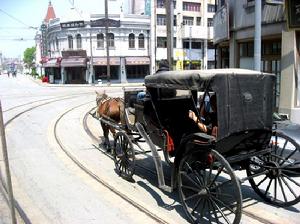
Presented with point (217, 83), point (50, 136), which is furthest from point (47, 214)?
point (50, 136)

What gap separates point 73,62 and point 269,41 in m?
39.4

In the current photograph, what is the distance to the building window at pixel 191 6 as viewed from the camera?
6039 centimetres

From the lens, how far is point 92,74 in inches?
2047

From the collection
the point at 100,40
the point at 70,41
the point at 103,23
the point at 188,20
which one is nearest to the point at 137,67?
the point at 100,40

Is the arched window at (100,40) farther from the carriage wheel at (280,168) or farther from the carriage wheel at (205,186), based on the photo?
the carriage wheel at (205,186)

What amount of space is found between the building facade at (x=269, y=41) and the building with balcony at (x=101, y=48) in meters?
33.7

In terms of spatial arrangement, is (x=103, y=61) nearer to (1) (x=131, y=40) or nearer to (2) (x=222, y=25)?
(1) (x=131, y=40)

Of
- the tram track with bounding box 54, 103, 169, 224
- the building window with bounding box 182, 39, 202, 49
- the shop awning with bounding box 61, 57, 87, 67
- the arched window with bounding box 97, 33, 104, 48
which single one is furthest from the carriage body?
the building window with bounding box 182, 39, 202, 49

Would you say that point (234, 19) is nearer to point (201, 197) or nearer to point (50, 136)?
point (50, 136)

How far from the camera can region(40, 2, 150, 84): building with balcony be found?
170ft

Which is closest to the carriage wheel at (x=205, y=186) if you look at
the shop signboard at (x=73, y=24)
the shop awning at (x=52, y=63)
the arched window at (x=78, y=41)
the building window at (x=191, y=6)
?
the shop signboard at (x=73, y=24)

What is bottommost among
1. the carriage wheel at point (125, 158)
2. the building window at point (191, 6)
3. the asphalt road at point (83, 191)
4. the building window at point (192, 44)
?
the asphalt road at point (83, 191)

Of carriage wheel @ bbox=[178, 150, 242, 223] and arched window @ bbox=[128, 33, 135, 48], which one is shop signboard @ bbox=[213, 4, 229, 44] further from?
arched window @ bbox=[128, 33, 135, 48]

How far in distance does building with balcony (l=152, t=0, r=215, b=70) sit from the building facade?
119 ft
